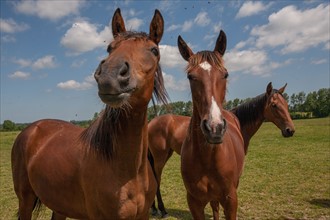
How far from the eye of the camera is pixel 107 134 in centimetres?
238

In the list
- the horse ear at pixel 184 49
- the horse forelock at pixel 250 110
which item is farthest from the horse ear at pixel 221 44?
the horse forelock at pixel 250 110

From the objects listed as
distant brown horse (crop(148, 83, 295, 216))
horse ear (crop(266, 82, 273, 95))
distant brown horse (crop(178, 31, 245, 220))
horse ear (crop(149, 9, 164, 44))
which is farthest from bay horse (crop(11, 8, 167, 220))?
horse ear (crop(266, 82, 273, 95))

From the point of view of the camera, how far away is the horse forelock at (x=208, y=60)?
10.4 ft

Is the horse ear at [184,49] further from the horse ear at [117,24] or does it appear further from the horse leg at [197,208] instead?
the horse leg at [197,208]

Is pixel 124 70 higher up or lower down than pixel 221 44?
lower down

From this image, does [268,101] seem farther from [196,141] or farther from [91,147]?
[91,147]

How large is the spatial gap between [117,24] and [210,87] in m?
1.12

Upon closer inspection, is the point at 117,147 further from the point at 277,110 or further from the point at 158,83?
the point at 277,110

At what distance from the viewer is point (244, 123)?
6.39m

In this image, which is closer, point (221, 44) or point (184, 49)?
point (221, 44)

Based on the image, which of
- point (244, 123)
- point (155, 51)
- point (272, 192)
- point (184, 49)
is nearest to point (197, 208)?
point (184, 49)

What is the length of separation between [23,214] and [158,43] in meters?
2.83

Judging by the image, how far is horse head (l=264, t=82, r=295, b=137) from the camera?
6594mm

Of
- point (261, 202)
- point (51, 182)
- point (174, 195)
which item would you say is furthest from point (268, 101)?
point (51, 182)
